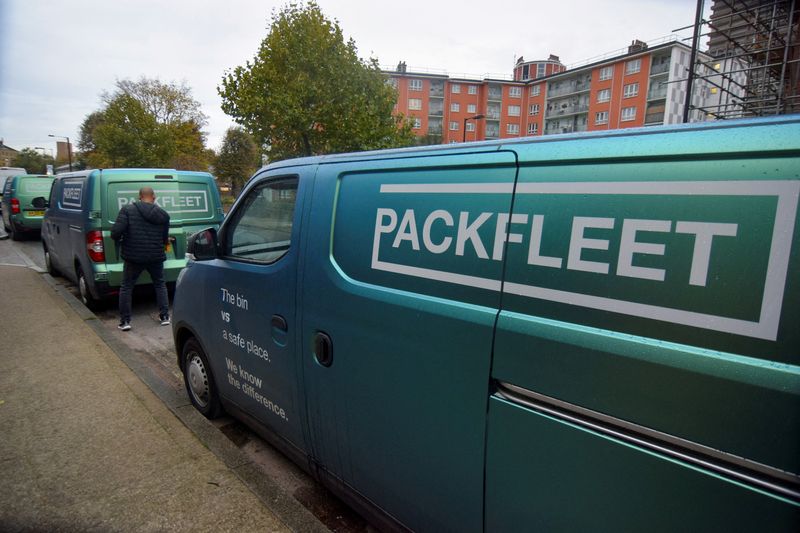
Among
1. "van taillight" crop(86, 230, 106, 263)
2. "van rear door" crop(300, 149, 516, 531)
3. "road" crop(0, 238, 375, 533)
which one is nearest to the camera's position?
"van rear door" crop(300, 149, 516, 531)

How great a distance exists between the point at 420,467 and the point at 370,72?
28299 millimetres

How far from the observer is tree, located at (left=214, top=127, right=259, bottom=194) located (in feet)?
165

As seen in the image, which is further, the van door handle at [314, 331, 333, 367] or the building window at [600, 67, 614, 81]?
the building window at [600, 67, 614, 81]

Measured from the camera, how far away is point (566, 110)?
6016 centimetres

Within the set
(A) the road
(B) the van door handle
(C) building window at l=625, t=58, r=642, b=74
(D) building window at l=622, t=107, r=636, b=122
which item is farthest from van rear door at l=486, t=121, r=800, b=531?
(C) building window at l=625, t=58, r=642, b=74

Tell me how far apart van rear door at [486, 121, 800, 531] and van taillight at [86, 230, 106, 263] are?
21.7 ft

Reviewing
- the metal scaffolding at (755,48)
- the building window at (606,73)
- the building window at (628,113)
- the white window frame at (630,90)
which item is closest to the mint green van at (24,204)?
the metal scaffolding at (755,48)

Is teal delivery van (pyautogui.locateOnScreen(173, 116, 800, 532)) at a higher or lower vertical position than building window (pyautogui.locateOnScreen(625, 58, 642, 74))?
lower

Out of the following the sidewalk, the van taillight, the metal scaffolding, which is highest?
the metal scaffolding

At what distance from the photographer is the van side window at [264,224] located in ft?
8.82

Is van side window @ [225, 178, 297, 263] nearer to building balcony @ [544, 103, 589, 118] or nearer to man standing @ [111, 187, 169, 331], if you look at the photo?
man standing @ [111, 187, 169, 331]

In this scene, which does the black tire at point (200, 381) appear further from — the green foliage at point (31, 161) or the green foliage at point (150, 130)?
the green foliage at point (31, 161)

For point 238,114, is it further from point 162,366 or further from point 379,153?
point 379,153

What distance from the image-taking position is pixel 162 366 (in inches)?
192
